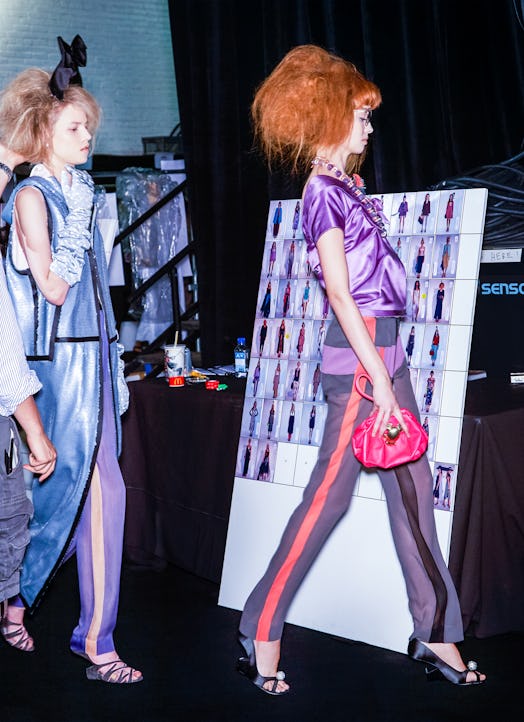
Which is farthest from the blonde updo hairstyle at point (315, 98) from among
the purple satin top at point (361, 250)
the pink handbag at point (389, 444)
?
the pink handbag at point (389, 444)

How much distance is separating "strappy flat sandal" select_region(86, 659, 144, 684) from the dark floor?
0.07ft

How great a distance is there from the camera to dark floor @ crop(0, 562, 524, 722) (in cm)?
224

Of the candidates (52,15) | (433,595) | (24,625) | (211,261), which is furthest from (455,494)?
(52,15)

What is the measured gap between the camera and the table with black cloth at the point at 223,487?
2518mm

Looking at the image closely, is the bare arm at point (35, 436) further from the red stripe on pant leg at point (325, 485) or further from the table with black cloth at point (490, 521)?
the table with black cloth at point (490, 521)

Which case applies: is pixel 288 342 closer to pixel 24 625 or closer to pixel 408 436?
pixel 408 436

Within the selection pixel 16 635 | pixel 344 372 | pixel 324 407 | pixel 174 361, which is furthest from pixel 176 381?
pixel 344 372

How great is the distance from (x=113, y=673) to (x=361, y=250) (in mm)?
1228

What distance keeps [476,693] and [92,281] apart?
Answer: 1.35 metres

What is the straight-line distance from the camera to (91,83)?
6133 mm

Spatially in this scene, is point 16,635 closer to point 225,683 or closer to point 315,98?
point 225,683

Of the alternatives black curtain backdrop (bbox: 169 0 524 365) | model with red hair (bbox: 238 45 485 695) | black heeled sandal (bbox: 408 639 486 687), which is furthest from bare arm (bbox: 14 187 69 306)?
black curtain backdrop (bbox: 169 0 524 365)

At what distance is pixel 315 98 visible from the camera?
7.34 feet

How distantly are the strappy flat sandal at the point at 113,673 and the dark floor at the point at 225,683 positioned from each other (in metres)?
0.02
